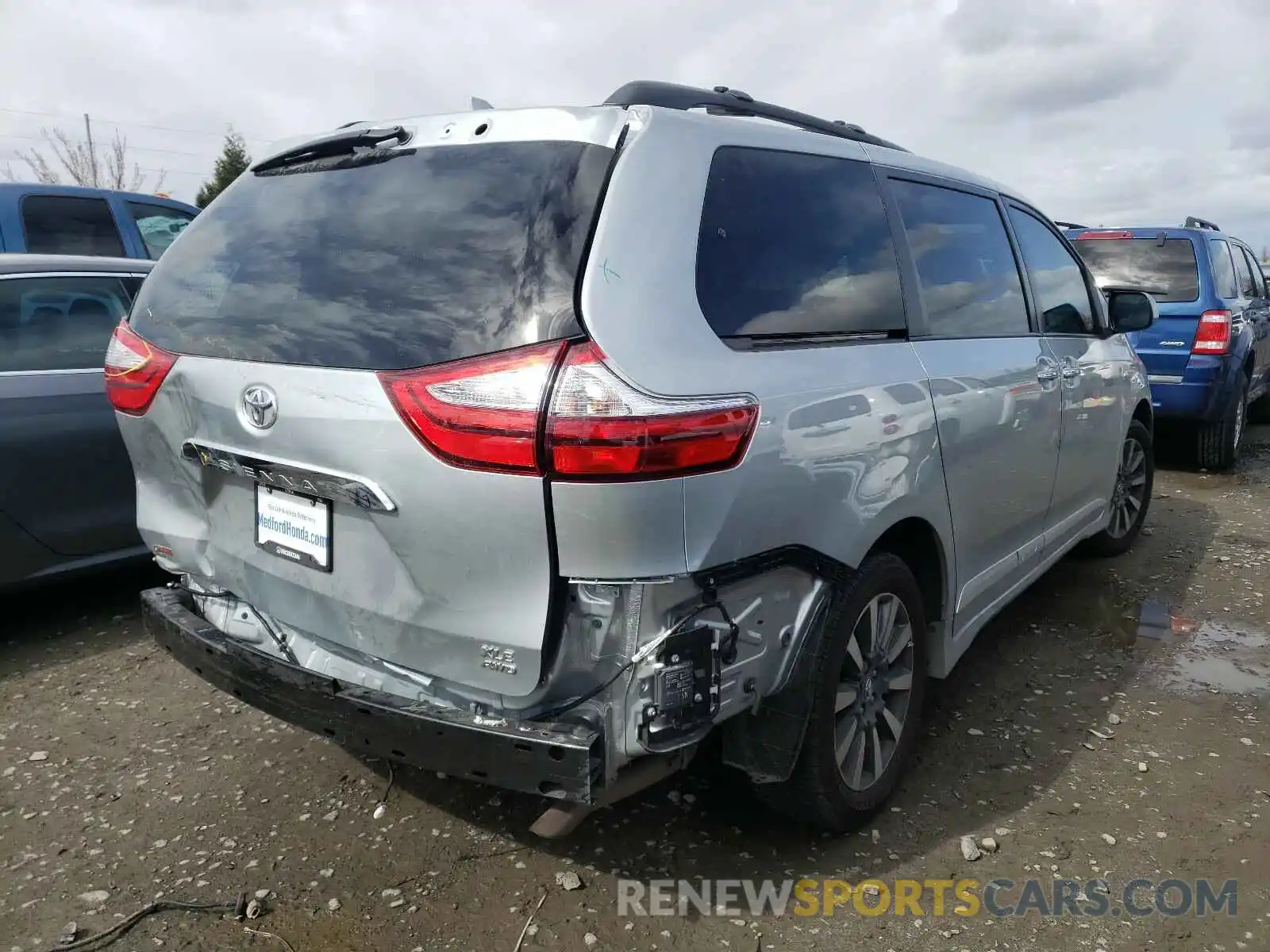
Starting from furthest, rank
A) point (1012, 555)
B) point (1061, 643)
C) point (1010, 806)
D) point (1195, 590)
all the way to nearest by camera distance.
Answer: point (1195, 590) → point (1061, 643) → point (1012, 555) → point (1010, 806)

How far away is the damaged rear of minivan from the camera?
1.88 meters

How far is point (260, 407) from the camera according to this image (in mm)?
2174

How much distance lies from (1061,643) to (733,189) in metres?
2.87

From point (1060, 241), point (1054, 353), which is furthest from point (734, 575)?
point (1060, 241)

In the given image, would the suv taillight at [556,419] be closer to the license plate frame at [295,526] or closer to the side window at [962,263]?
the license plate frame at [295,526]

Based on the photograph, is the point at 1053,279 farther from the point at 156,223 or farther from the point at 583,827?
the point at 156,223

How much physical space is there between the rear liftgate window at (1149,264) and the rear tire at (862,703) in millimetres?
5727

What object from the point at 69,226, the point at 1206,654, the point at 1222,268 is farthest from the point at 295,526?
the point at 1222,268

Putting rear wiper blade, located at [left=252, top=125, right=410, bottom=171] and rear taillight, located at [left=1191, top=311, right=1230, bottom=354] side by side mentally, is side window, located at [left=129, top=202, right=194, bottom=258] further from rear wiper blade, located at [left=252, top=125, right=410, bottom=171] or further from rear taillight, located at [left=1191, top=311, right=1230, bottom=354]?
rear taillight, located at [left=1191, top=311, right=1230, bottom=354]

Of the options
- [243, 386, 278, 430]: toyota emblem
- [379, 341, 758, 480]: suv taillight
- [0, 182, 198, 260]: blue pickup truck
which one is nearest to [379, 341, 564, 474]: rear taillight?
[379, 341, 758, 480]: suv taillight

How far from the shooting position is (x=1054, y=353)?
3.74m

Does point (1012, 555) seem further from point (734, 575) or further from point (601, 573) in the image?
point (601, 573)

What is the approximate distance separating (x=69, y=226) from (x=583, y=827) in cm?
671

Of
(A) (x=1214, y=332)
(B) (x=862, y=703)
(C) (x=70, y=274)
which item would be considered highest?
(C) (x=70, y=274)
